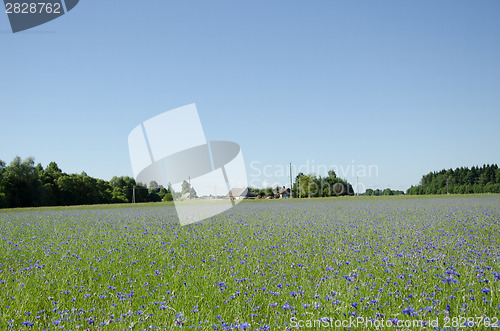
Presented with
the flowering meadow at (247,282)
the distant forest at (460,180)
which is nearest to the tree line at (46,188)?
the flowering meadow at (247,282)

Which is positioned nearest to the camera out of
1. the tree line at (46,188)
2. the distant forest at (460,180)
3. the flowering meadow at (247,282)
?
the flowering meadow at (247,282)

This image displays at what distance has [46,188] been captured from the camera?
58.1 metres

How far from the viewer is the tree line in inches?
2082

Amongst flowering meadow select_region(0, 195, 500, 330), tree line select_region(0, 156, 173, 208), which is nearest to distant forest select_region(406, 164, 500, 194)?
tree line select_region(0, 156, 173, 208)

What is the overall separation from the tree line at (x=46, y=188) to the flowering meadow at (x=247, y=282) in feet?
175

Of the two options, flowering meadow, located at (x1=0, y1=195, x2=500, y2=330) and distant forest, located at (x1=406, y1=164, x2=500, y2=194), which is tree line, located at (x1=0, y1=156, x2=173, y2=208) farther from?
distant forest, located at (x1=406, y1=164, x2=500, y2=194)

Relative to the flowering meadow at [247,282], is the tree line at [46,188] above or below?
above

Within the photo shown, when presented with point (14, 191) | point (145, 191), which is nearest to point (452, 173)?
point (145, 191)

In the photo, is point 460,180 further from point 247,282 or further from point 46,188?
point 247,282

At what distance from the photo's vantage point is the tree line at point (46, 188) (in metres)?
52.9

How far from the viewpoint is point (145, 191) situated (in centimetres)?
9681

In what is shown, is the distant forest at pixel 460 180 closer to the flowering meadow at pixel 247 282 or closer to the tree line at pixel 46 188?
the tree line at pixel 46 188

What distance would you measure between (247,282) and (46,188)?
209ft

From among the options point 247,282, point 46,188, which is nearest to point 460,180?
point 46,188
